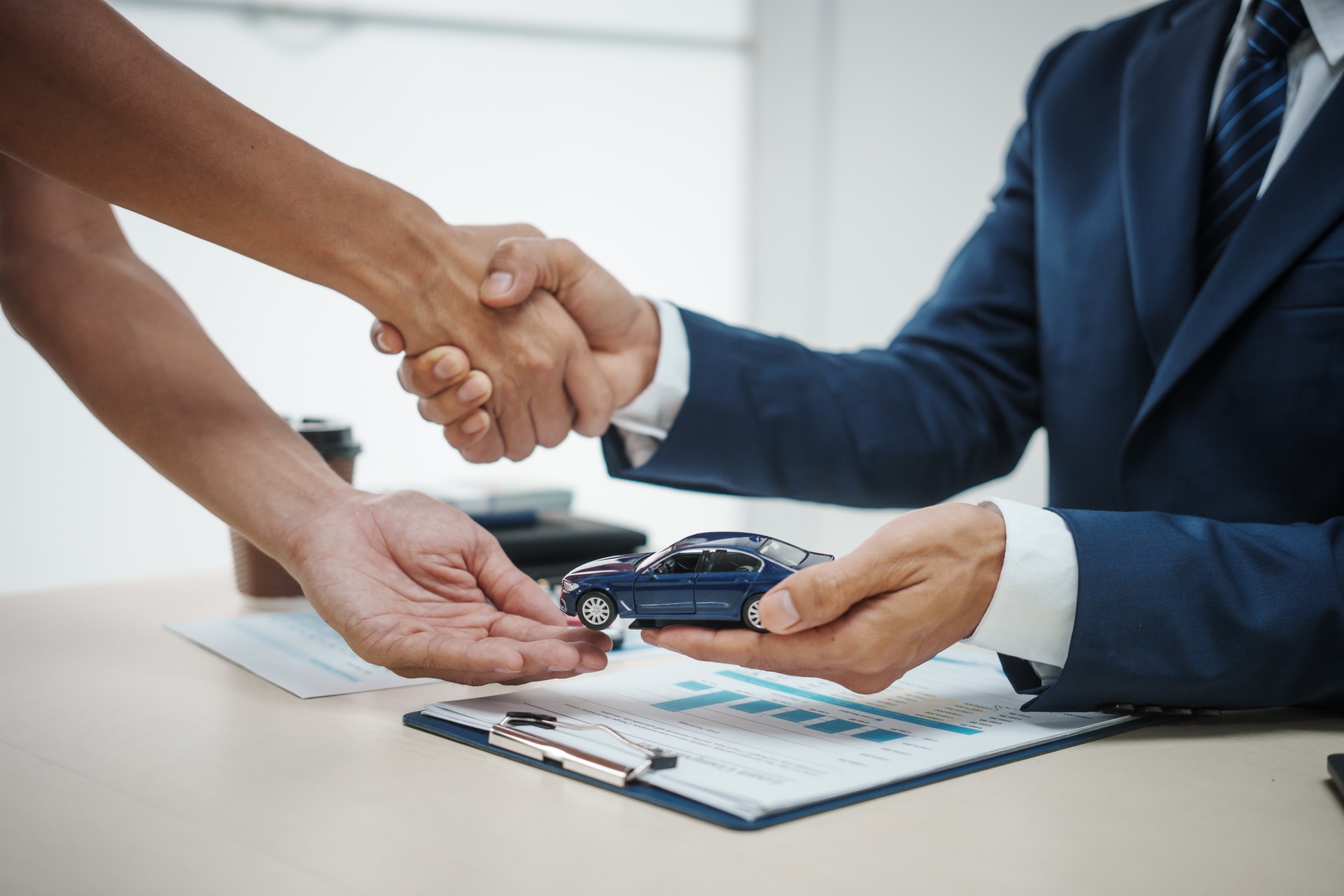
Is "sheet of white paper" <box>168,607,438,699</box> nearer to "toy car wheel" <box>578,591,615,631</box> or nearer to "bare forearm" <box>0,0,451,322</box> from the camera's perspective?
"toy car wheel" <box>578,591,615,631</box>

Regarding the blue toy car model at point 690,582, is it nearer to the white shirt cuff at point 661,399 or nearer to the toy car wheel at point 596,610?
the toy car wheel at point 596,610

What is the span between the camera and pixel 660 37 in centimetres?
356

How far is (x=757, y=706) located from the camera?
968 mm

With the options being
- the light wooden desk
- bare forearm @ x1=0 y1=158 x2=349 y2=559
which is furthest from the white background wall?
the light wooden desk

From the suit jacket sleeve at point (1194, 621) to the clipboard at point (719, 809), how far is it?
5 centimetres

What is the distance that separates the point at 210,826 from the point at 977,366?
1338 millimetres

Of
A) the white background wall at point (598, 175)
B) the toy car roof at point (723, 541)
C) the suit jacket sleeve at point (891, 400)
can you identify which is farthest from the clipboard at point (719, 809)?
the white background wall at point (598, 175)

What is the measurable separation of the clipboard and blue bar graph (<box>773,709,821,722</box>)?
0.50 feet

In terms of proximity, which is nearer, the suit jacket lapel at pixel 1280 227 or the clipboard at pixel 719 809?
the clipboard at pixel 719 809

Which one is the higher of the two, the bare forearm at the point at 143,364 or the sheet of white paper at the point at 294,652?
the bare forearm at the point at 143,364

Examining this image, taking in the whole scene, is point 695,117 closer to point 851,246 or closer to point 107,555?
point 851,246

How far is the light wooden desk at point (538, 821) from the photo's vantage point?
64 cm

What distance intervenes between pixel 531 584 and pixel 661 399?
0.45 metres

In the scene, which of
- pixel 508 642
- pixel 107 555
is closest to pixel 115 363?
pixel 508 642
